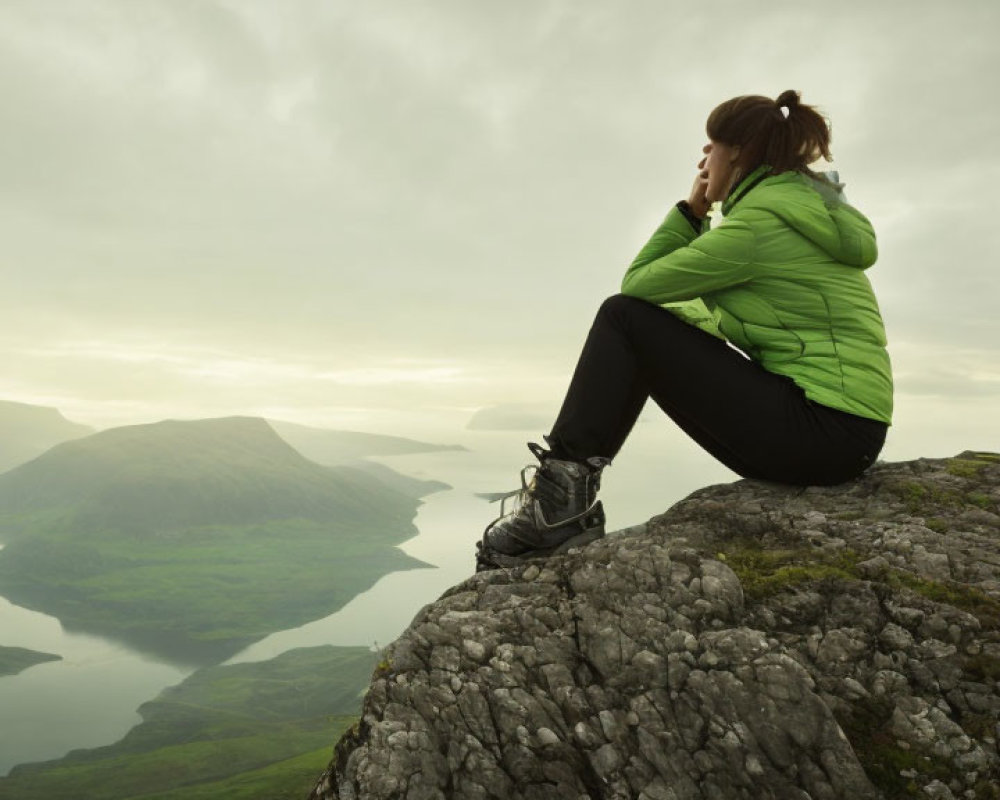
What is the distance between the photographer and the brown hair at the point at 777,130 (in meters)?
5.75

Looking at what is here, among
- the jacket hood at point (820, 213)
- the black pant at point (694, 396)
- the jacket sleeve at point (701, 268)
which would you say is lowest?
the black pant at point (694, 396)

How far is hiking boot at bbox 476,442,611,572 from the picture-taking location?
5.94 metres

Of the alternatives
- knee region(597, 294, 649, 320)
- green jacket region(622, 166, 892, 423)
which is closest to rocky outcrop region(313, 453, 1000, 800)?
green jacket region(622, 166, 892, 423)

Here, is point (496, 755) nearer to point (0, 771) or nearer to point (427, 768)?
point (427, 768)

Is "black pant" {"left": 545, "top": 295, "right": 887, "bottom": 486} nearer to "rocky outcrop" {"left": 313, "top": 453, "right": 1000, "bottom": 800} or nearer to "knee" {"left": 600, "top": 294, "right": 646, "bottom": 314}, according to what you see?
"knee" {"left": 600, "top": 294, "right": 646, "bottom": 314}

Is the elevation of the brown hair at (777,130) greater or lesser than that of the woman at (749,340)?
greater

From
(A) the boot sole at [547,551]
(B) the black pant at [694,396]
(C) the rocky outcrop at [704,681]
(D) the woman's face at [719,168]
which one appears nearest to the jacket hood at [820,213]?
(D) the woman's face at [719,168]

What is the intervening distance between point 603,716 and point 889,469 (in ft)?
14.5

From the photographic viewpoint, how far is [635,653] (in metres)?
4.57

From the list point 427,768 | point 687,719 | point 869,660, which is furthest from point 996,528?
point 427,768

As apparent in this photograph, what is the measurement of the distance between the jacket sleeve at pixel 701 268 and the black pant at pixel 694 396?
16cm

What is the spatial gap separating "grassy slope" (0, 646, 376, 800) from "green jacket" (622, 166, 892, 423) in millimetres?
123376

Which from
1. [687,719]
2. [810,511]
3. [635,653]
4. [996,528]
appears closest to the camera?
[687,719]

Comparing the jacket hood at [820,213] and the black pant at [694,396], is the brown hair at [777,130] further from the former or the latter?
the black pant at [694,396]
